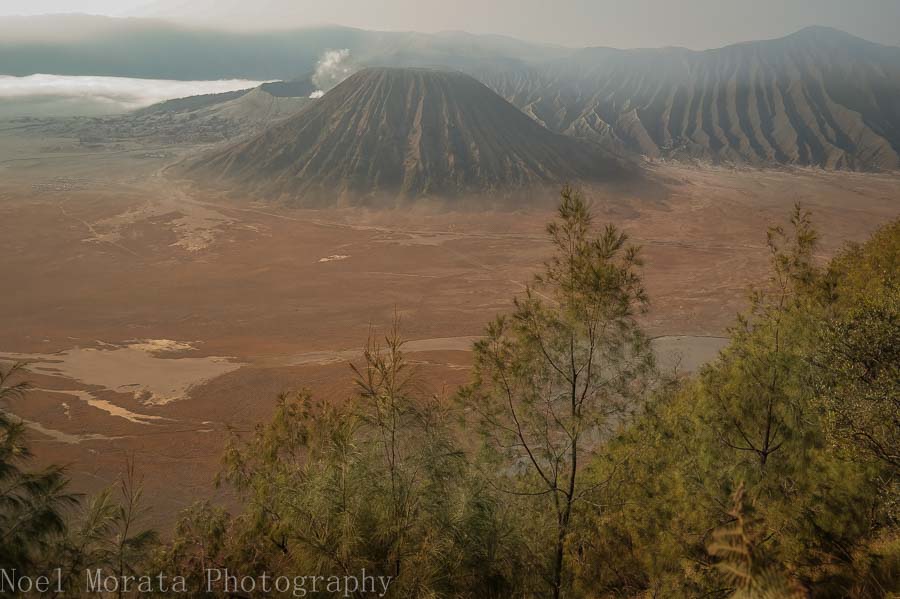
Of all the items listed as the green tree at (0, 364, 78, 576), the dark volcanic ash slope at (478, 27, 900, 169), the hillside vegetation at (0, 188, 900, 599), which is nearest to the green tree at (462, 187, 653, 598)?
the hillside vegetation at (0, 188, 900, 599)

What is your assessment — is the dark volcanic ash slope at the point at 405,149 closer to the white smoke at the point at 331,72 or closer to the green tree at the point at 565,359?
the green tree at the point at 565,359

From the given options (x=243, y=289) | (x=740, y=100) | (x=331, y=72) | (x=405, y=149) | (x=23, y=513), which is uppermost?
(x=331, y=72)

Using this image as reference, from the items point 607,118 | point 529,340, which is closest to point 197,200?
point 529,340

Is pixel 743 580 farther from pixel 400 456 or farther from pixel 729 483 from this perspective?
pixel 729 483

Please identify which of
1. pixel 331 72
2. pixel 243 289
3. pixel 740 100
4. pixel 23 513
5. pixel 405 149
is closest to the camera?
pixel 23 513

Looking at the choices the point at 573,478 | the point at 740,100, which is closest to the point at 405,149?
the point at 573,478

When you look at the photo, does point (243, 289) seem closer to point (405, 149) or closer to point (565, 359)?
point (565, 359)

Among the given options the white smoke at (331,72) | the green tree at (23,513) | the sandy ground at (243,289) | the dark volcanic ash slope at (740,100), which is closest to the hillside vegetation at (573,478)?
the green tree at (23,513)
